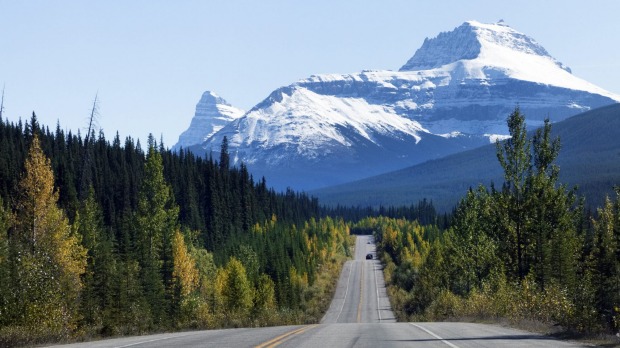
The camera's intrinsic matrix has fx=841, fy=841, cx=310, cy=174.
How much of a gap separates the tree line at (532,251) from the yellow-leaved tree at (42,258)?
20519mm

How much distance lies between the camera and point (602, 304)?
4028 cm

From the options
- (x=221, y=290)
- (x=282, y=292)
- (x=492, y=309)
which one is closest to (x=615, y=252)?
(x=492, y=309)

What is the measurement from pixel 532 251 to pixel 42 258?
30537 mm

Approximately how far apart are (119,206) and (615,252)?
328ft

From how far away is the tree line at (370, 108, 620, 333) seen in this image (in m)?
37.3

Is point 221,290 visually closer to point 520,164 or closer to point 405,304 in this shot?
point 405,304

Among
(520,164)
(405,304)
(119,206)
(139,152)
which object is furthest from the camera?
(139,152)

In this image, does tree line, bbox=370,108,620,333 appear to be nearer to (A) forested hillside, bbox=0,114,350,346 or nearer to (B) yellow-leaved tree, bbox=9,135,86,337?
(A) forested hillside, bbox=0,114,350,346

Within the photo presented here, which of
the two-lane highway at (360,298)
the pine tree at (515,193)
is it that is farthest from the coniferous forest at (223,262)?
the two-lane highway at (360,298)

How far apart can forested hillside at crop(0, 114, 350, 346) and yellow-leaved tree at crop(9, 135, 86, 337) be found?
3.5 inches

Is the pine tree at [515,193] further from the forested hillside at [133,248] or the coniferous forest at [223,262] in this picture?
the forested hillside at [133,248]

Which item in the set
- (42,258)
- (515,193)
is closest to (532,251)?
(515,193)

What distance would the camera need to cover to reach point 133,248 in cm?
9044

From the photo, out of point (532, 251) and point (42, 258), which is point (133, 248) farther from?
point (532, 251)
